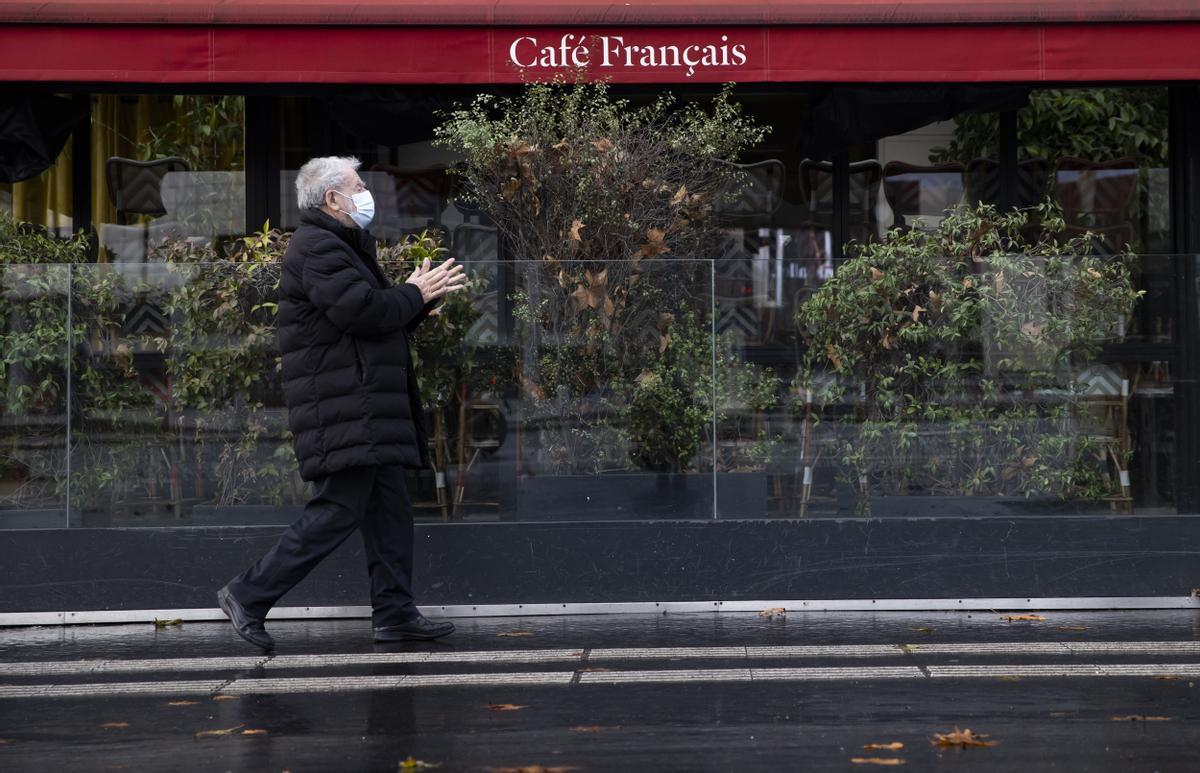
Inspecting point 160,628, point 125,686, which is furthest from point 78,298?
point 125,686

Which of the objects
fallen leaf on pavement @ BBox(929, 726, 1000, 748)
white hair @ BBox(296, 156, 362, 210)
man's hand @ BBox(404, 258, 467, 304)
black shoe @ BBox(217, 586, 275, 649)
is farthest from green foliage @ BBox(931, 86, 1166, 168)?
fallen leaf on pavement @ BBox(929, 726, 1000, 748)

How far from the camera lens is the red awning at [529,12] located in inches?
332

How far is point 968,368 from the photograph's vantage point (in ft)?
24.5

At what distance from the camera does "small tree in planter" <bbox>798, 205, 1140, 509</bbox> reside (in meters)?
7.47

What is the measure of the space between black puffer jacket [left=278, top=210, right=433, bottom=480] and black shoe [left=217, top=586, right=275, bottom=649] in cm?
60

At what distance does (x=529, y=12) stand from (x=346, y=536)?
325 centimetres

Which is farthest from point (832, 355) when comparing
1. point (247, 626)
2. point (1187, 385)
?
point (247, 626)

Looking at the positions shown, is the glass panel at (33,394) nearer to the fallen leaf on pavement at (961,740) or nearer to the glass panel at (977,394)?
the glass panel at (977,394)

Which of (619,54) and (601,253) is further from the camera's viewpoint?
(619,54)

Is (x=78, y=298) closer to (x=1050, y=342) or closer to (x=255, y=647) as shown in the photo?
(x=255, y=647)

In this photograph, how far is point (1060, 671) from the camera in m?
5.76

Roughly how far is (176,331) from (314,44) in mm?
1903

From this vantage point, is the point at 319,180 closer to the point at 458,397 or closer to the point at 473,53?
the point at 458,397

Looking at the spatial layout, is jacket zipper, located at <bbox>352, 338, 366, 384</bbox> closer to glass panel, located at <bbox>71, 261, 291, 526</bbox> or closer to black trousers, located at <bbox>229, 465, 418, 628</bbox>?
black trousers, located at <bbox>229, 465, 418, 628</bbox>
